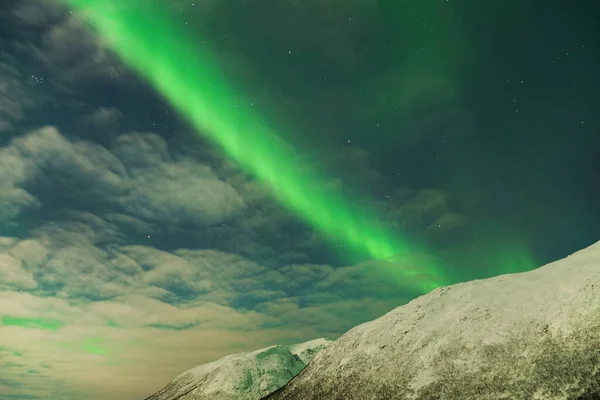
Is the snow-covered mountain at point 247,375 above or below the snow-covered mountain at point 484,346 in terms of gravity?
above

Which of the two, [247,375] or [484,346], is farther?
[247,375]

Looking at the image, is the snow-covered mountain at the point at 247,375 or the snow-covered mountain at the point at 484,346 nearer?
the snow-covered mountain at the point at 484,346

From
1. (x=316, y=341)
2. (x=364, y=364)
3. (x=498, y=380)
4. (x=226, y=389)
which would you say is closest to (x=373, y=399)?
(x=364, y=364)

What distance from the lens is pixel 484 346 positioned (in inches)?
1226

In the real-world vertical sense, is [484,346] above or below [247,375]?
below

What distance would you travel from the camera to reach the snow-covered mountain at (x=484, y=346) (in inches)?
968

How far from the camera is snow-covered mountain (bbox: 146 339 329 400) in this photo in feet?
225

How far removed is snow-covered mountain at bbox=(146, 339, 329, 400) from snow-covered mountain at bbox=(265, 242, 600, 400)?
2206 centimetres

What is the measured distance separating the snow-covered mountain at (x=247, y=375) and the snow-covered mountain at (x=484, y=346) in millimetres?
22059

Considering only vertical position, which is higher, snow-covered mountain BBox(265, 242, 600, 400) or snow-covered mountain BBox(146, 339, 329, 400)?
snow-covered mountain BBox(146, 339, 329, 400)

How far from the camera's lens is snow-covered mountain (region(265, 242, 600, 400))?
2459 cm

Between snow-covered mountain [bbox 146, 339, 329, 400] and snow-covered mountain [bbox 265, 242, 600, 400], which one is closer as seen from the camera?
snow-covered mountain [bbox 265, 242, 600, 400]

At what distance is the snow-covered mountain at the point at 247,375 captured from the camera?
68625 mm

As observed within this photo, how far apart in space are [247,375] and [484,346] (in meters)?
50.9
